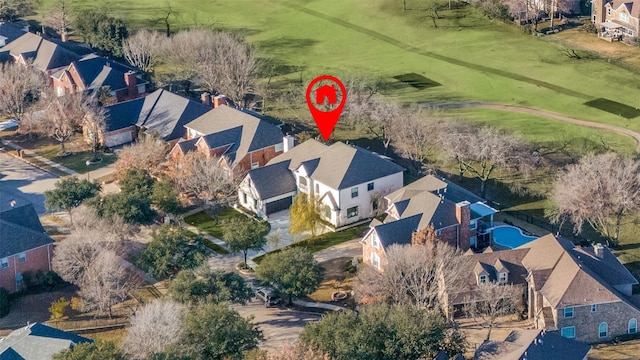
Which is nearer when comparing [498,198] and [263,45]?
[498,198]

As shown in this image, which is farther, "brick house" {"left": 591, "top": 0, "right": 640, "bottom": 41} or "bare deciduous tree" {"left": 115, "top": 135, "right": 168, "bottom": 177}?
"brick house" {"left": 591, "top": 0, "right": 640, "bottom": 41}

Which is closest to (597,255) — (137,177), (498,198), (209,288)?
(498,198)

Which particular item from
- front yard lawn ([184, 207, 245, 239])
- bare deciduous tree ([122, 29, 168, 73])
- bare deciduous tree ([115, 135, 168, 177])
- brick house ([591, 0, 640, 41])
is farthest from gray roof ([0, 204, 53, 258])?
brick house ([591, 0, 640, 41])

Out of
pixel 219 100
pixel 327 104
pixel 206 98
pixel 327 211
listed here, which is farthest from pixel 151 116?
pixel 327 211

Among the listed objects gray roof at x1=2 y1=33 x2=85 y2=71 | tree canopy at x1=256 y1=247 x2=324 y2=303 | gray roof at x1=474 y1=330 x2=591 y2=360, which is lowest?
gray roof at x1=474 y1=330 x2=591 y2=360

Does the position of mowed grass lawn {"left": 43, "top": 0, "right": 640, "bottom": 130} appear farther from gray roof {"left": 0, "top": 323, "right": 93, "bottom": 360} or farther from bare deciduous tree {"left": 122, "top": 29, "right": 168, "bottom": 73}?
gray roof {"left": 0, "top": 323, "right": 93, "bottom": 360}

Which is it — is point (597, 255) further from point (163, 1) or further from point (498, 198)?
point (163, 1)

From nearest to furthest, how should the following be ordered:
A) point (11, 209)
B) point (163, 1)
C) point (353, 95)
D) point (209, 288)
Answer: point (209, 288) < point (11, 209) < point (353, 95) < point (163, 1)
